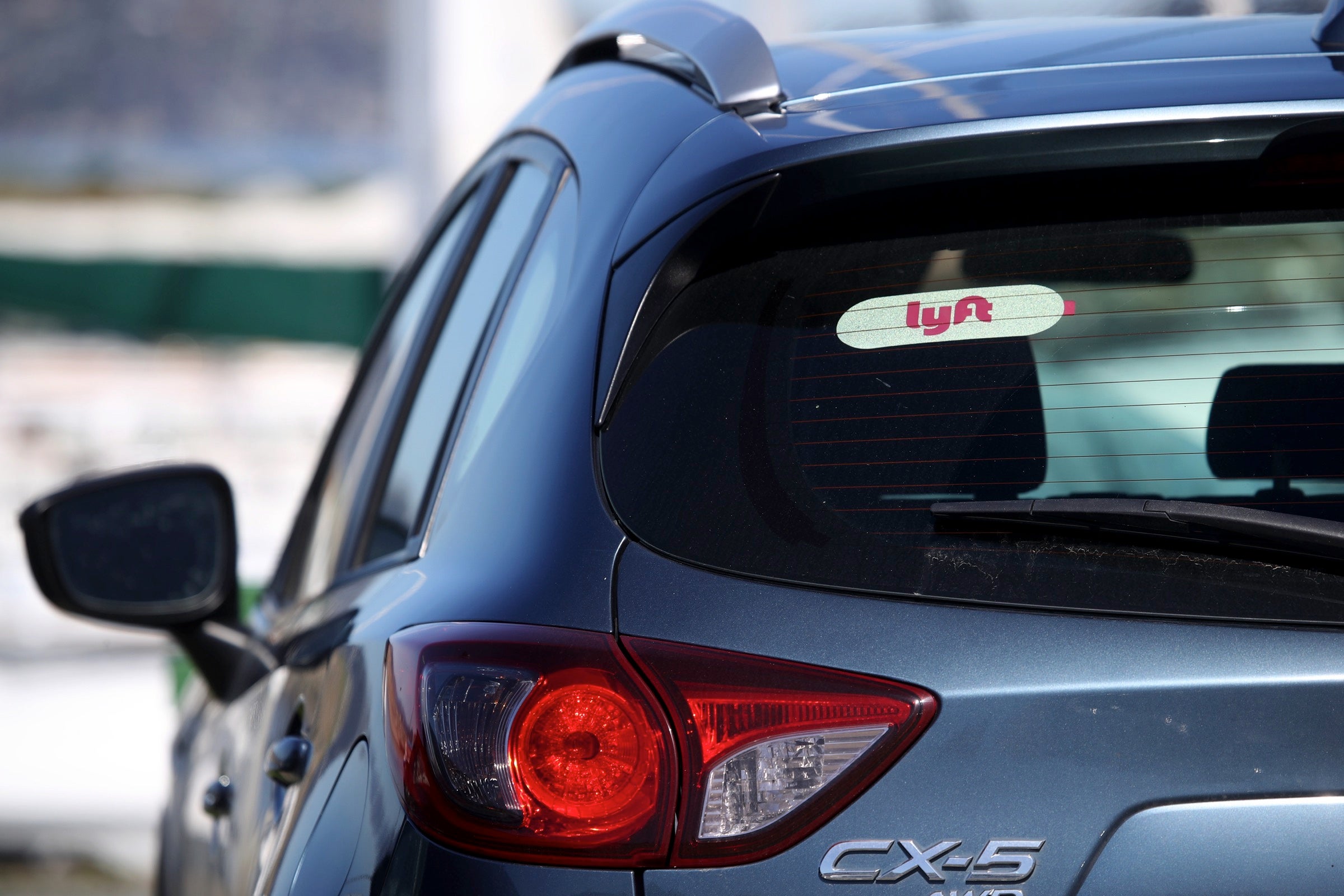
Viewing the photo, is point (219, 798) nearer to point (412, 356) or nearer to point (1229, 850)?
point (412, 356)

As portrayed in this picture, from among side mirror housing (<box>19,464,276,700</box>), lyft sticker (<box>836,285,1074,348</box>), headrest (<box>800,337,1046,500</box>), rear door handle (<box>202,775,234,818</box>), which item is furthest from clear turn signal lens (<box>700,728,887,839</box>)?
side mirror housing (<box>19,464,276,700</box>)

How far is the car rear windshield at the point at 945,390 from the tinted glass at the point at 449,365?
0.44 metres

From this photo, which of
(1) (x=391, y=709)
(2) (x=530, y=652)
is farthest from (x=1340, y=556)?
(1) (x=391, y=709)

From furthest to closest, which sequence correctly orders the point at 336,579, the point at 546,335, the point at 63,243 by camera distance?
1. the point at 63,243
2. the point at 336,579
3. the point at 546,335

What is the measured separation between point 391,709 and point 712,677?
0.30 metres

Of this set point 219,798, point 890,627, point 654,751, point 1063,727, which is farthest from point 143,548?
point 1063,727

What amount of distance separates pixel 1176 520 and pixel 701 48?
2.36ft

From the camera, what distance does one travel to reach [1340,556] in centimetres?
117

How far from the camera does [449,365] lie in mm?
1890

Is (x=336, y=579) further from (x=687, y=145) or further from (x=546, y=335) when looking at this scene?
(x=687, y=145)

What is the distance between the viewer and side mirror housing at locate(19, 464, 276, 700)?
2.21 meters

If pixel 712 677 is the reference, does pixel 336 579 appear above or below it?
below

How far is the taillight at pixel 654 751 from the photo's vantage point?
1.12m

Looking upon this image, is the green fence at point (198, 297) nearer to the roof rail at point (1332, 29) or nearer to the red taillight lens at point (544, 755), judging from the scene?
the roof rail at point (1332, 29)
